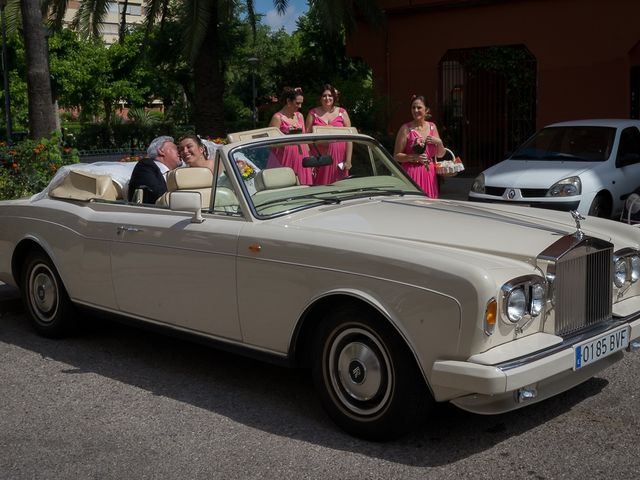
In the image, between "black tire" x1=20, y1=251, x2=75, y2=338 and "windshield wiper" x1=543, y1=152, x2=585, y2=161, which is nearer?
"black tire" x1=20, y1=251, x2=75, y2=338

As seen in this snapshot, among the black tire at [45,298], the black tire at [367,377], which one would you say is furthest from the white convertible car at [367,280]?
the black tire at [45,298]

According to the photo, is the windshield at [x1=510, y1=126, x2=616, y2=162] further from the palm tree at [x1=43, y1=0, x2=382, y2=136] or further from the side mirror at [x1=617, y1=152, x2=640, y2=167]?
the palm tree at [x1=43, y1=0, x2=382, y2=136]

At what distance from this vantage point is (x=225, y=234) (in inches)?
209

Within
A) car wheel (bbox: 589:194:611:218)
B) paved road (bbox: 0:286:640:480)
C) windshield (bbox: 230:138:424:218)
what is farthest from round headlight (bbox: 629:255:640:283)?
car wheel (bbox: 589:194:611:218)

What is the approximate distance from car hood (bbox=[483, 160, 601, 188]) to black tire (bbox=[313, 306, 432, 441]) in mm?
6562

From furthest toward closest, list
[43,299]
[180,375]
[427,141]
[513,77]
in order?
[513,77] → [427,141] → [43,299] → [180,375]

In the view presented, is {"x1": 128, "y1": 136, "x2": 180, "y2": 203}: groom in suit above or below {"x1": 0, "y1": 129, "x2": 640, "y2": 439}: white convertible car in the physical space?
above

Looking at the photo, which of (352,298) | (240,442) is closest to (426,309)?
(352,298)

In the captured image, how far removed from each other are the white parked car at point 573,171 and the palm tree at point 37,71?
273 inches

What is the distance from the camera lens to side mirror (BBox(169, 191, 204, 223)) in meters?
5.43

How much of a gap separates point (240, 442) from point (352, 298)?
0.99 meters

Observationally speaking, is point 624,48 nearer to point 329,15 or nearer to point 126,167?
point 329,15

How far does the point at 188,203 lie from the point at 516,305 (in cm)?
215

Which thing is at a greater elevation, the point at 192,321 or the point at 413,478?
the point at 192,321
